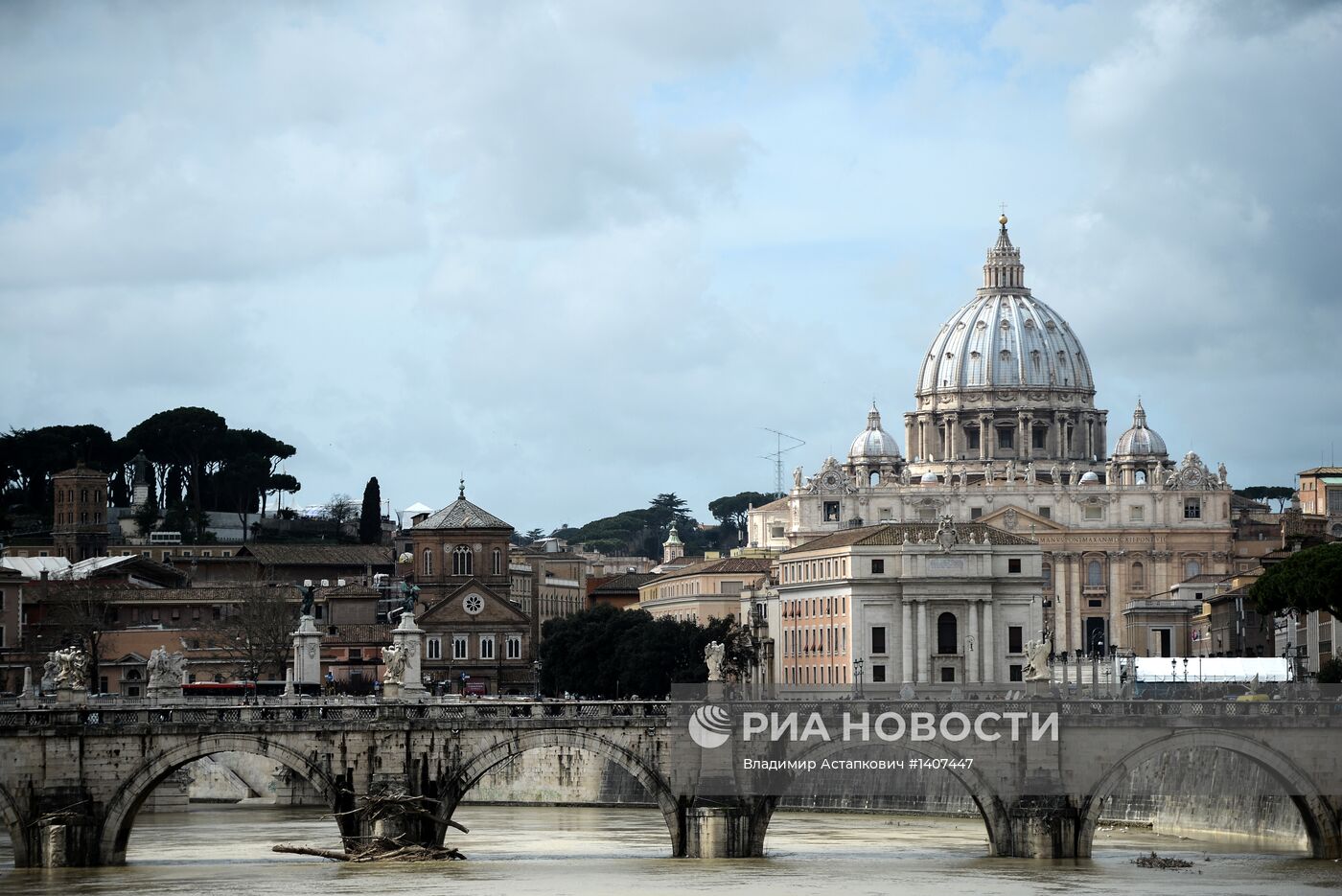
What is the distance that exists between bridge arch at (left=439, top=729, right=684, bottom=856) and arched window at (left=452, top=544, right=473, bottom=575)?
62757mm

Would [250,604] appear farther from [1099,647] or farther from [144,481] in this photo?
[1099,647]

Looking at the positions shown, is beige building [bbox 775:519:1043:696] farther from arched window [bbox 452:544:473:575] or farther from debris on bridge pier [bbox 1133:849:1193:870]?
debris on bridge pier [bbox 1133:849:1193:870]

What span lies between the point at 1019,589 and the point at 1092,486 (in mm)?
46191

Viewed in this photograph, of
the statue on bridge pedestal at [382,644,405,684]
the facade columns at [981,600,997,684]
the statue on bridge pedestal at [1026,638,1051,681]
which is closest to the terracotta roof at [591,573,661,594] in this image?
the facade columns at [981,600,997,684]

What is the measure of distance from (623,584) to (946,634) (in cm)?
4717

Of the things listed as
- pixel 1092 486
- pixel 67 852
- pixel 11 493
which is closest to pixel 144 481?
pixel 11 493

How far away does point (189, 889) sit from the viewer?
203 feet

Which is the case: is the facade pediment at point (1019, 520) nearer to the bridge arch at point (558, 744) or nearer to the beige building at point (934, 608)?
the beige building at point (934, 608)

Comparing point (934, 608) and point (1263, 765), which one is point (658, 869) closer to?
point (1263, 765)

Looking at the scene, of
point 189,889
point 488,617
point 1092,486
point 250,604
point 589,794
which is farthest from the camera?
point 1092,486

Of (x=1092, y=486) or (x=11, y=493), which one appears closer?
(x=11, y=493)

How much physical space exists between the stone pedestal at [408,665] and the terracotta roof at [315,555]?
51.9m

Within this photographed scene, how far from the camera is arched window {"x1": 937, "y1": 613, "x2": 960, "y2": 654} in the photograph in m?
130

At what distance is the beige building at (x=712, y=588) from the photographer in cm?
15300
